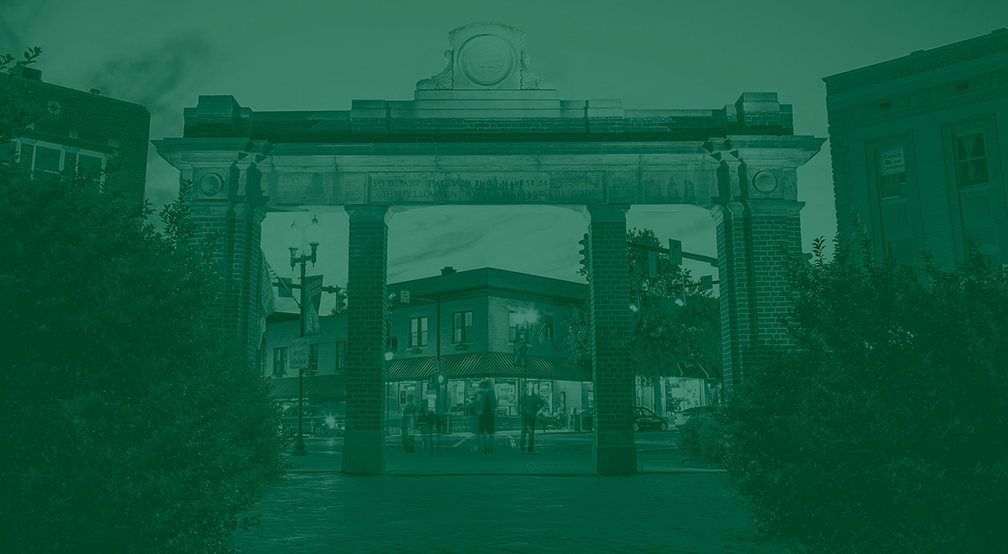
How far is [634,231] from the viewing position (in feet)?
141

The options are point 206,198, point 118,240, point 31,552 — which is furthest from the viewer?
point 206,198

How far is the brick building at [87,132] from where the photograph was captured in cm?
2805

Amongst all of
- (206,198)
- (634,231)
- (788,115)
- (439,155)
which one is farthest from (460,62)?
(634,231)

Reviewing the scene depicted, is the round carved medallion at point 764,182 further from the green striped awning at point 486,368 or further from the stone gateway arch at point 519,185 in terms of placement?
the green striped awning at point 486,368

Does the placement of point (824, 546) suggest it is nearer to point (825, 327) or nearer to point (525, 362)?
point (825, 327)

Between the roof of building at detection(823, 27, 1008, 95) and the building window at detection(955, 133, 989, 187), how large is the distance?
2885 mm

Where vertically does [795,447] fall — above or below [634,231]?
below

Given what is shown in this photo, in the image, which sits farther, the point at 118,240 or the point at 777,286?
the point at 777,286

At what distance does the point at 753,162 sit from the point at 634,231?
91.0 ft

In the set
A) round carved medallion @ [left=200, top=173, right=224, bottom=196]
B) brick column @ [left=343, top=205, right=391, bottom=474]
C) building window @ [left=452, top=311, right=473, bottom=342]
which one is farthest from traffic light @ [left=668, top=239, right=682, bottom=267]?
building window @ [left=452, top=311, right=473, bottom=342]

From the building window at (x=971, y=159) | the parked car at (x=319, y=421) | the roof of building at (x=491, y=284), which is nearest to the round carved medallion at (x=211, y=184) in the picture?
the parked car at (x=319, y=421)

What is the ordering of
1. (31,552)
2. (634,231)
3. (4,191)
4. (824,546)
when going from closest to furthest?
(31,552), (4,191), (824,546), (634,231)

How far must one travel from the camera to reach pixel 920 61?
28625 millimetres

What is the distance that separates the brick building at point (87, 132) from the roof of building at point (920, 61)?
90.8 ft
